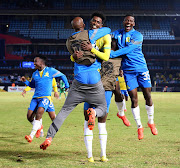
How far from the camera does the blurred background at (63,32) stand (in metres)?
54.9

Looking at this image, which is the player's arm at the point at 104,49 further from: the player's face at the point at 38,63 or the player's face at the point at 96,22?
the player's face at the point at 38,63

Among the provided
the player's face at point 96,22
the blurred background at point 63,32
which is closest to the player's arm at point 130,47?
the player's face at point 96,22

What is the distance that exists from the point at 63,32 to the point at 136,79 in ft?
167

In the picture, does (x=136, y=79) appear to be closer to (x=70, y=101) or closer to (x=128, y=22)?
(x=128, y=22)

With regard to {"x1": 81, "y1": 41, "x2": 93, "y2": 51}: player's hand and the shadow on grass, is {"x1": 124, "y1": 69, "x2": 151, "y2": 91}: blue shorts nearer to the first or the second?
the shadow on grass

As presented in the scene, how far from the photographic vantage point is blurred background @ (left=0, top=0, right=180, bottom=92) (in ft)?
180

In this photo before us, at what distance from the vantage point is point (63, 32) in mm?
57219

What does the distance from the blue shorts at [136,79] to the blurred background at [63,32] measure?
46.2 m

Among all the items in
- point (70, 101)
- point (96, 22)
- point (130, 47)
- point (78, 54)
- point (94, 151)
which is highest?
point (96, 22)

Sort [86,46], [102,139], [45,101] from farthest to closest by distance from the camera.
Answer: [45,101]
[102,139]
[86,46]

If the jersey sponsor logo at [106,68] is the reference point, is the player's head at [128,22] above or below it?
above

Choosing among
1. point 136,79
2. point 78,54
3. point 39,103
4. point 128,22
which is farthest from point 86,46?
point 39,103

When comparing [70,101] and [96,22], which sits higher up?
[96,22]

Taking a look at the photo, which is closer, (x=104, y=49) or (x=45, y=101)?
(x=104, y=49)
